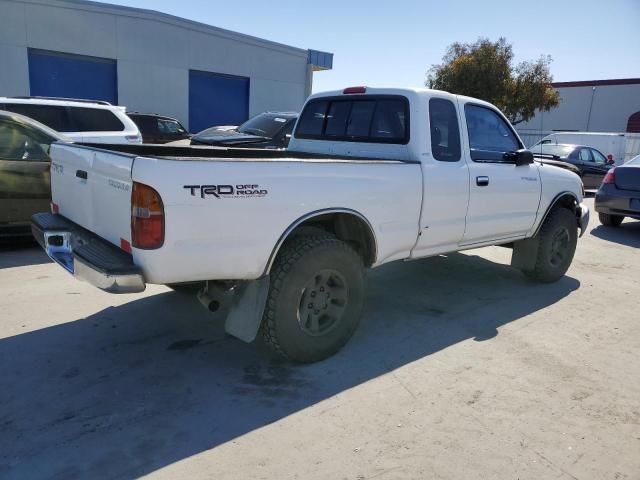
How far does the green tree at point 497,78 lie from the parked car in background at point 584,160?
1165 centimetres

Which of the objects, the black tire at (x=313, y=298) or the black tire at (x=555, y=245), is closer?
the black tire at (x=313, y=298)

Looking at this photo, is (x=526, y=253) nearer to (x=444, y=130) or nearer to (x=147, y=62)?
(x=444, y=130)

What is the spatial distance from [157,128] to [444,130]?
12947 mm

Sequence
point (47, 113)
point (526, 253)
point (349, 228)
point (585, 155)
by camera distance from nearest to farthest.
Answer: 1. point (349, 228)
2. point (526, 253)
3. point (47, 113)
4. point (585, 155)

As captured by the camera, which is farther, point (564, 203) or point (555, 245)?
point (564, 203)

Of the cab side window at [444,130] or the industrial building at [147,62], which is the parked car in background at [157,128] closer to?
the industrial building at [147,62]

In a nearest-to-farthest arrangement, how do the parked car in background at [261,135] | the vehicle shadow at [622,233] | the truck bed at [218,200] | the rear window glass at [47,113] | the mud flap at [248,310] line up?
the truck bed at [218,200] < the mud flap at [248,310] < the rear window glass at [47,113] < the parked car in background at [261,135] < the vehicle shadow at [622,233]

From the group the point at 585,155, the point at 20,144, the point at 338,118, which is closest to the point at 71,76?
the point at 20,144

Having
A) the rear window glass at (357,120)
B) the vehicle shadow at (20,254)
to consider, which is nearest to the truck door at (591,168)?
the rear window glass at (357,120)

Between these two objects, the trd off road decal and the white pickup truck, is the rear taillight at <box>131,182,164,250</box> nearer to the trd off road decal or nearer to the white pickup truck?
the white pickup truck

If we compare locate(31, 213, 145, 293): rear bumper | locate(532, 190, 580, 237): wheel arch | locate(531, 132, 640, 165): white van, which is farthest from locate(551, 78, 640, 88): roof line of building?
locate(31, 213, 145, 293): rear bumper

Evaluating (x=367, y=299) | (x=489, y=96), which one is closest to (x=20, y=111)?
(x=367, y=299)

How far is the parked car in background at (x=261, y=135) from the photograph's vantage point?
8.74 m

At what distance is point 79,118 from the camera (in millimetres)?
7895
